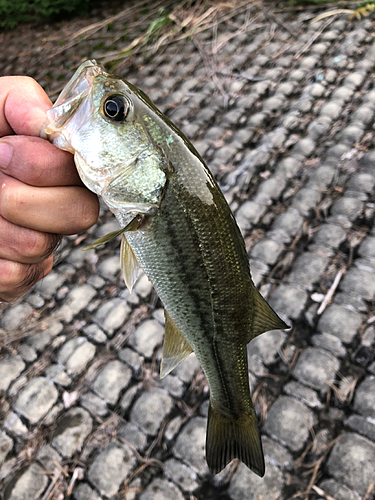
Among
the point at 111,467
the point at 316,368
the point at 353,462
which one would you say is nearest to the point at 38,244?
the point at 111,467

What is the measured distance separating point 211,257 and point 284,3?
7.33 m

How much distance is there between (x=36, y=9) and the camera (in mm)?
8227

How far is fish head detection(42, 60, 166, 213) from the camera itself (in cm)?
164

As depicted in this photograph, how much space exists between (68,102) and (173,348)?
1.35 meters

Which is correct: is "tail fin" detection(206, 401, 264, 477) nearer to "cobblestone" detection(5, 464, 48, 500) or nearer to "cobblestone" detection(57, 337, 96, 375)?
"cobblestone" detection(5, 464, 48, 500)

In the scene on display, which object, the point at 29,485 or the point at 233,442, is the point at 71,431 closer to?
the point at 29,485

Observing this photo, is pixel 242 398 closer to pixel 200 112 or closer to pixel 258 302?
pixel 258 302

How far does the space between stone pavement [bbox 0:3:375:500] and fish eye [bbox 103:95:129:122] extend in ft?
7.05

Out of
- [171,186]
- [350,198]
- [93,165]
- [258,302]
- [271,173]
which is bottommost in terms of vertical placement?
[350,198]

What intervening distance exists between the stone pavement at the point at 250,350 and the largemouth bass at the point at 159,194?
1.44m

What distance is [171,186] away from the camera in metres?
1.70

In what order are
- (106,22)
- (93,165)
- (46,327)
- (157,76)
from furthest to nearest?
(106,22), (157,76), (46,327), (93,165)

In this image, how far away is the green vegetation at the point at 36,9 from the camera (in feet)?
26.0

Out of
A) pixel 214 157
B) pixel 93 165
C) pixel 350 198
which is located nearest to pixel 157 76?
pixel 214 157
